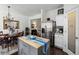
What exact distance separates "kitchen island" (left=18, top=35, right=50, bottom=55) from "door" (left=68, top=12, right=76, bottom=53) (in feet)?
1.47

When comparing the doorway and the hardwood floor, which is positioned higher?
the doorway

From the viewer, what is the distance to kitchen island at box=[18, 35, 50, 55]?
141cm

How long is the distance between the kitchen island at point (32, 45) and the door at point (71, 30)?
45cm

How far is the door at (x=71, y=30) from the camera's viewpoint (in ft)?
4.84

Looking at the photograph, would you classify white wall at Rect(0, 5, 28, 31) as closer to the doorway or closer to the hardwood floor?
the doorway

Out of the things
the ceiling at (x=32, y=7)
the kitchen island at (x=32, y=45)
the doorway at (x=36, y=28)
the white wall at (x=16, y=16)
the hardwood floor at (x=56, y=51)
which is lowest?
the hardwood floor at (x=56, y=51)

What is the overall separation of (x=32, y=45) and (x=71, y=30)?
0.78 m

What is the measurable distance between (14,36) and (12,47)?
20 centimetres

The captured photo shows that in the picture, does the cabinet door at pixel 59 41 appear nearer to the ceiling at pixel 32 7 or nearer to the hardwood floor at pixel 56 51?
the hardwood floor at pixel 56 51

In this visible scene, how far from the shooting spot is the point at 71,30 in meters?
1.53

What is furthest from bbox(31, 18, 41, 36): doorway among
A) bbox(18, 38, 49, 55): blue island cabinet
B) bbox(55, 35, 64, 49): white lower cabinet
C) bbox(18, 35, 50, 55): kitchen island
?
bbox(55, 35, 64, 49): white lower cabinet

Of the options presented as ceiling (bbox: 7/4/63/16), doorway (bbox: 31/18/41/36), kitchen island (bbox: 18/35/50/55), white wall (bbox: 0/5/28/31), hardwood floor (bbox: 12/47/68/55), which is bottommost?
hardwood floor (bbox: 12/47/68/55)

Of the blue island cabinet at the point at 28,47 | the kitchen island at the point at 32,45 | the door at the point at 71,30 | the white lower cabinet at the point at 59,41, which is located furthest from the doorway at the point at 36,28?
the door at the point at 71,30
